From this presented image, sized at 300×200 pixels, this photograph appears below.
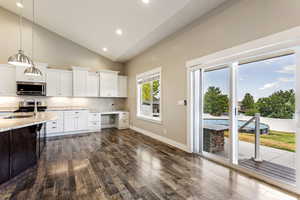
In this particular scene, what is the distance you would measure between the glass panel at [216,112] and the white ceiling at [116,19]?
1.36m

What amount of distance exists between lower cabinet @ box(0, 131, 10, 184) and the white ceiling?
10.3ft

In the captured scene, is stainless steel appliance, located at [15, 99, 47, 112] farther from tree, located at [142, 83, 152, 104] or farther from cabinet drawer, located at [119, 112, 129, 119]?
tree, located at [142, 83, 152, 104]

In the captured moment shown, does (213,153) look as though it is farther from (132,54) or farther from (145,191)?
(132,54)

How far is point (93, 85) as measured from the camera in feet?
18.8

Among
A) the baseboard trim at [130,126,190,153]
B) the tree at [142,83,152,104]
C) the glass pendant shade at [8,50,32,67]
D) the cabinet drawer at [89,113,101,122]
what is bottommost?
the baseboard trim at [130,126,190,153]

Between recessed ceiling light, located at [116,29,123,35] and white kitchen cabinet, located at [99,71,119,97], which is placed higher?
recessed ceiling light, located at [116,29,123,35]

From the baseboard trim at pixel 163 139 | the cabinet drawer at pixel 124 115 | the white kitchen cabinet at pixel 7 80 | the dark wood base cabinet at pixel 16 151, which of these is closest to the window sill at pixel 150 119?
the baseboard trim at pixel 163 139

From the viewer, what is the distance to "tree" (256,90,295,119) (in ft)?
6.47

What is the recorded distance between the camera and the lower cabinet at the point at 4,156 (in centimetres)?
202

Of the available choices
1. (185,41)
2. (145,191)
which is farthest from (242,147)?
(185,41)

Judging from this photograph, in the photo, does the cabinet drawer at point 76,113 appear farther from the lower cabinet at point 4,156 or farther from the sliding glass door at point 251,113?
the sliding glass door at point 251,113

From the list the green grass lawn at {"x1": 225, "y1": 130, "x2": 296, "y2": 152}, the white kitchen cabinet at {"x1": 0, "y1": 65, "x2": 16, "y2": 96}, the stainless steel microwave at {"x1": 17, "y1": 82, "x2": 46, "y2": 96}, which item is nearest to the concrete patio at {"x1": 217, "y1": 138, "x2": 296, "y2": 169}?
the green grass lawn at {"x1": 225, "y1": 130, "x2": 296, "y2": 152}

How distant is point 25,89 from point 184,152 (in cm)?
527

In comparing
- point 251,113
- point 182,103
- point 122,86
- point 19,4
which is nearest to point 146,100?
point 122,86
